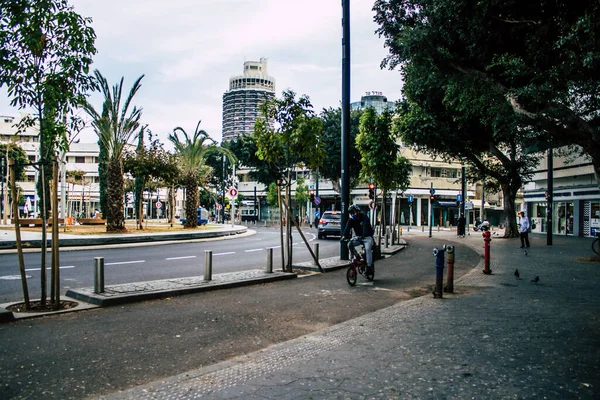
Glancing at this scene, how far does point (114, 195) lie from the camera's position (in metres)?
26.0

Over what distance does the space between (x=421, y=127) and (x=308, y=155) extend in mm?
16057

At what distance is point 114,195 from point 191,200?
924 centimetres

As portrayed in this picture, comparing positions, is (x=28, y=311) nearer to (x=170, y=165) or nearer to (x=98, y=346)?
(x=98, y=346)

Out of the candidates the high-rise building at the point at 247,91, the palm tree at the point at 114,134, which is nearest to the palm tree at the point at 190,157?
the palm tree at the point at 114,134

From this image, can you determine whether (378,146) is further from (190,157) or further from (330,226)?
(190,157)

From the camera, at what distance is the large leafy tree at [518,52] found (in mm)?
Answer: 11117

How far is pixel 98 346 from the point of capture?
5.63 metres

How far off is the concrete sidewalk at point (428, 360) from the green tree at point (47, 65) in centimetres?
422

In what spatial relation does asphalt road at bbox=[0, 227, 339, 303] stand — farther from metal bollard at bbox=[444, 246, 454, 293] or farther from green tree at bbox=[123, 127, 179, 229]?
green tree at bbox=[123, 127, 179, 229]

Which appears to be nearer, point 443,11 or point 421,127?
point 443,11

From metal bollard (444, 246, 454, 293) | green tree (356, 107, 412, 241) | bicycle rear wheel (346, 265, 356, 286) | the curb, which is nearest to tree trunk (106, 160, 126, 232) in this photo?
green tree (356, 107, 412, 241)

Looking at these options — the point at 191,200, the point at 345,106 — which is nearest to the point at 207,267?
the point at 345,106

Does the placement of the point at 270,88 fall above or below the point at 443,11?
above

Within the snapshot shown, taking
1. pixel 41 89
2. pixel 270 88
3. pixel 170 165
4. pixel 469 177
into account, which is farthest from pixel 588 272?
pixel 270 88
